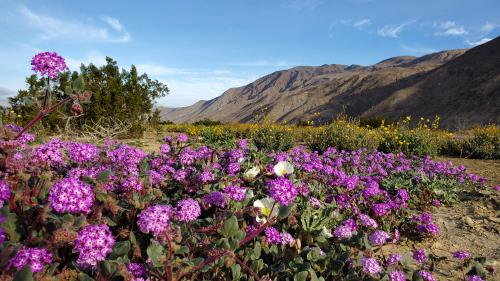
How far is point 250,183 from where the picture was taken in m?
3.24

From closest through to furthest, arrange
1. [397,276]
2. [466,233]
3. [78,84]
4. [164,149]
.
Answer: [78,84] → [397,276] → [164,149] → [466,233]

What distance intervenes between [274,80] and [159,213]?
200 metres

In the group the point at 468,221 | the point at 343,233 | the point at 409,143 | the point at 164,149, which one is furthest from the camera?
the point at 409,143

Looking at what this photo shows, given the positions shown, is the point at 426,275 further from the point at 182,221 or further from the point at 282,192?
the point at 182,221

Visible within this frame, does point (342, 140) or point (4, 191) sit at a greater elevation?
point (4, 191)

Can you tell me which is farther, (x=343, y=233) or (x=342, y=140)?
(x=342, y=140)

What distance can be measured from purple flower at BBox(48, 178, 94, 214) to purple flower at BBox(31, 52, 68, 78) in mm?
821

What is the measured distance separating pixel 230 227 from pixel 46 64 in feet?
4.78

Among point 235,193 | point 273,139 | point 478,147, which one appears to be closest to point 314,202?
point 235,193

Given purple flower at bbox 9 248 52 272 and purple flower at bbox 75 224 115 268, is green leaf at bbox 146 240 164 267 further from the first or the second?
purple flower at bbox 9 248 52 272

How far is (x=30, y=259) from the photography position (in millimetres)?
1485

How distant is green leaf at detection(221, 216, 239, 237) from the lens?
196 centimetres

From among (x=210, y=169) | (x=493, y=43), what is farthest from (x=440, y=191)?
(x=493, y=43)

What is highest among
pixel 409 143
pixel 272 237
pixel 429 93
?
pixel 429 93
